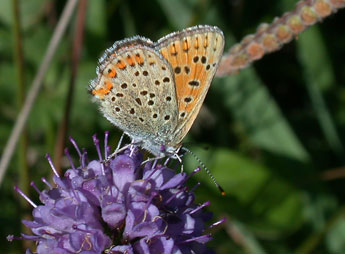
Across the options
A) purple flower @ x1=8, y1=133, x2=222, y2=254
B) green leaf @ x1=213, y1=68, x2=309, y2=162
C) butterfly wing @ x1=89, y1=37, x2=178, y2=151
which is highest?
butterfly wing @ x1=89, y1=37, x2=178, y2=151

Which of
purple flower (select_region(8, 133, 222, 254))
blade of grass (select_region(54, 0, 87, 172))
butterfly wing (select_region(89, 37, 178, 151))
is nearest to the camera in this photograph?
purple flower (select_region(8, 133, 222, 254))

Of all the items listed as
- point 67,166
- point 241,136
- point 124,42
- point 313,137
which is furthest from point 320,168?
point 124,42

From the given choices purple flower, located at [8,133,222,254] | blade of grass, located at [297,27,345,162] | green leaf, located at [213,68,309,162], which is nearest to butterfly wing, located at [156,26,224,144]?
purple flower, located at [8,133,222,254]

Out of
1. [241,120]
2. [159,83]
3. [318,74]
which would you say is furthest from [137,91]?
[318,74]

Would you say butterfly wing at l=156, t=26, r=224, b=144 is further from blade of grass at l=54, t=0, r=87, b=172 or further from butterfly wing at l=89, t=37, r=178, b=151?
blade of grass at l=54, t=0, r=87, b=172

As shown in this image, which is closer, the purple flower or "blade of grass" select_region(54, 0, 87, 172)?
the purple flower

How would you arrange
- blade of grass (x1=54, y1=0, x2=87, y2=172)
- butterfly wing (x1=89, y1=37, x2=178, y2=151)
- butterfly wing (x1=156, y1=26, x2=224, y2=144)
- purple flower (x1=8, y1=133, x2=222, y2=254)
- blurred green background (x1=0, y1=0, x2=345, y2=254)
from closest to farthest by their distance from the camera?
purple flower (x1=8, y1=133, x2=222, y2=254)
butterfly wing (x1=156, y1=26, x2=224, y2=144)
butterfly wing (x1=89, y1=37, x2=178, y2=151)
blade of grass (x1=54, y1=0, x2=87, y2=172)
blurred green background (x1=0, y1=0, x2=345, y2=254)

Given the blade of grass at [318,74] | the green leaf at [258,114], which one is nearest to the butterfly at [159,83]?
the green leaf at [258,114]

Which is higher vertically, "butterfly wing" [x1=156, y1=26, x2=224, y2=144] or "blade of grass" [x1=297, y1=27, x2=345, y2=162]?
"butterfly wing" [x1=156, y1=26, x2=224, y2=144]

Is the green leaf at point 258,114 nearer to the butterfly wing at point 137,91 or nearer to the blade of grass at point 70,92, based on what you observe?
the blade of grass at point 70,92
